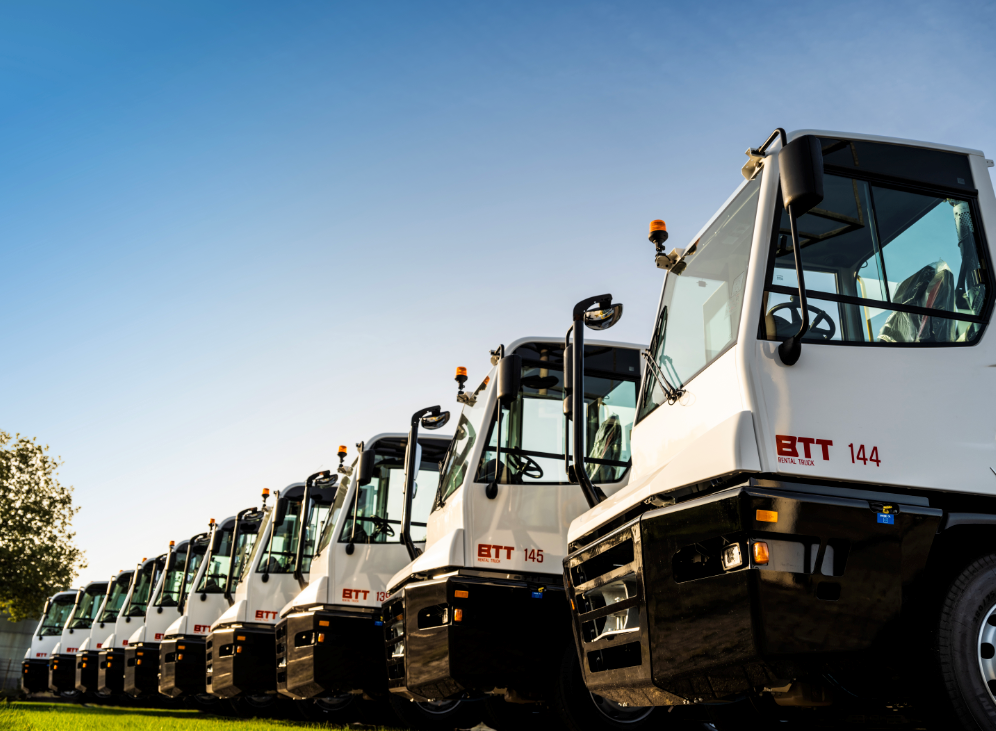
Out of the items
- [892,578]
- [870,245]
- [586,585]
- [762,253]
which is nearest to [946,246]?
[870,245]

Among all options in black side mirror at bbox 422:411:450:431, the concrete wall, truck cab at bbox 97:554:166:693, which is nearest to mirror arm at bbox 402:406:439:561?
black side mirror at bbox 422:411:450:431

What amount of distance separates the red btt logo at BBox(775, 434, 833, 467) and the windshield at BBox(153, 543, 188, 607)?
49.1 ft

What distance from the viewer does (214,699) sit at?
1512 centimetres

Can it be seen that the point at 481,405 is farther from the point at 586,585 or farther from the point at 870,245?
the point at 870,245

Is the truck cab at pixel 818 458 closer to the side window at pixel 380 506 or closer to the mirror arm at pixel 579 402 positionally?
the mirror arm at pixel 579 402

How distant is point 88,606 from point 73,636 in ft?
2.71

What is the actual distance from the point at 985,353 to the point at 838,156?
1129 millimetres

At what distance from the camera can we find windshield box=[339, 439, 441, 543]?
9.49 m

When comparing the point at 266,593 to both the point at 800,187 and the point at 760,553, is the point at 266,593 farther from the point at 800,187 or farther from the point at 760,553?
the point at 800,187

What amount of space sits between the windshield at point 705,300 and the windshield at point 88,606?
21.1 meters

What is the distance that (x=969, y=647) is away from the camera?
3428 mm

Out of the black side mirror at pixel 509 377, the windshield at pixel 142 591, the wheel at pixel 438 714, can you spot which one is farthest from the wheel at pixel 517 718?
the windshield at pixel 142 591

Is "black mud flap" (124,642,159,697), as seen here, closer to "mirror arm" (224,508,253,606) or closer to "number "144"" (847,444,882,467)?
"mirror arm" (224,508,253,606)

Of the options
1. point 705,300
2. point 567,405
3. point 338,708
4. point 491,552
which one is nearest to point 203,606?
point 338,708
